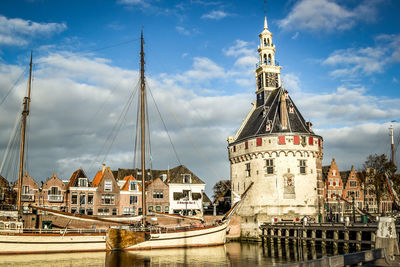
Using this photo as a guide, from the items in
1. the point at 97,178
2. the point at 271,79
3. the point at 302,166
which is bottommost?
the point at 97,178

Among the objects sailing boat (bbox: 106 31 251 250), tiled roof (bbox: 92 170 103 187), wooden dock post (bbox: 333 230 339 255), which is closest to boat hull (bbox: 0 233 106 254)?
sailing boat (bbox: 106 31 251 250)

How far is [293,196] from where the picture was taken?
41281 millimetres

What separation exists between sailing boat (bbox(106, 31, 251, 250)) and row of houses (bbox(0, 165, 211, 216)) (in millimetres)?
7910

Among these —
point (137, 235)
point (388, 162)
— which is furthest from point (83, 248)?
point (388, 162)

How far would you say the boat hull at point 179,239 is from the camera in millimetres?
32938

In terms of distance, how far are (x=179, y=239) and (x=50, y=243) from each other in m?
11.8

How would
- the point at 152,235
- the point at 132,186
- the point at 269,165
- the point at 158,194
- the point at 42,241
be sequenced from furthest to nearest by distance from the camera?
the point at 158,194
the point at 132,186
the point at 269,165
the point at 152,235
the point at 42,241

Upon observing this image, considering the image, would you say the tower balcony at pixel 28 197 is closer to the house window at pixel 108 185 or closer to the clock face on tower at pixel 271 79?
the house window at pixel 108 185

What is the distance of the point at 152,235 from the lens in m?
34.7

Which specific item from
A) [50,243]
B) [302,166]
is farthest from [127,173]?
[302,166]

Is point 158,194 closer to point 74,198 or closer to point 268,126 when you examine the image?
point 74,198

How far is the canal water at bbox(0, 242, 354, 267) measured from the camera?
26.6 meters

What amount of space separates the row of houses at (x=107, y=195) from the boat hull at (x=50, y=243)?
15.8 metres

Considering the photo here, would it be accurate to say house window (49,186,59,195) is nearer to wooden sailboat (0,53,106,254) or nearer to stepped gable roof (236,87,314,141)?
wooden sailboat (0,53,106,254)
